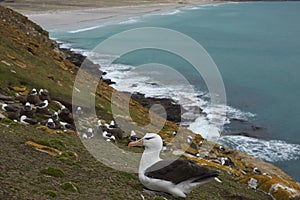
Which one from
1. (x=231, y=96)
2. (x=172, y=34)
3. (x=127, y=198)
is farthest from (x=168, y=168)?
(x=172, y=34)

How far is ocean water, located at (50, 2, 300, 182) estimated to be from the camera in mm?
54341

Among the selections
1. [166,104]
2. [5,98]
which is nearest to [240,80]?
[166,104]

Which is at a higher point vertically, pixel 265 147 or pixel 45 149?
pixel 45 149

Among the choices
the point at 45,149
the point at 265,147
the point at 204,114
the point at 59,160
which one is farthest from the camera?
the point at 204,114

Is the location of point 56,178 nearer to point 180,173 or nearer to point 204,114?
point 180,173

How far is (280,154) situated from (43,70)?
27755 millimetres

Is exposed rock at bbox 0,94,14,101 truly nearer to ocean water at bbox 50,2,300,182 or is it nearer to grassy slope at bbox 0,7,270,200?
grassy slope at bbox 0,7,270,200

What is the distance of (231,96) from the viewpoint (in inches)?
2987

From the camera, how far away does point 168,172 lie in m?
12.5

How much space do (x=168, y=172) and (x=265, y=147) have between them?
41.6m

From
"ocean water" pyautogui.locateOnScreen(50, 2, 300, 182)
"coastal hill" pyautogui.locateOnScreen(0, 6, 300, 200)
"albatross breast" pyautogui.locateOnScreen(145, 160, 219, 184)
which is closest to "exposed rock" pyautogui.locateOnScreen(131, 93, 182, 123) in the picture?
"ocean water" pyautogui.locateOnScreen(50, 2, 300, 182)

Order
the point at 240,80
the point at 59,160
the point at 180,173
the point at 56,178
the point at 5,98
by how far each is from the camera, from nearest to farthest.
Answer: the point at 180,173
the point at 56,178
the point at 59,160
the point at 5,98
the point at 240,80

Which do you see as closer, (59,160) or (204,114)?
(59,160)

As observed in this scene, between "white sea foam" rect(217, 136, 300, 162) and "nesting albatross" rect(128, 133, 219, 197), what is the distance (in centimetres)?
3687
